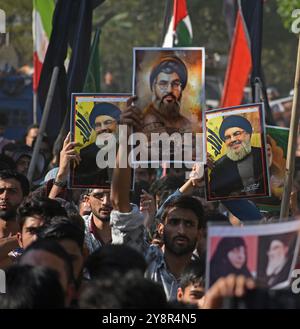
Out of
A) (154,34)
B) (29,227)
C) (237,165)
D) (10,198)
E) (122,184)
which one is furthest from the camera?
(154,34)

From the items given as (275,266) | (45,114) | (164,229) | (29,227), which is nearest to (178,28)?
(45,114)

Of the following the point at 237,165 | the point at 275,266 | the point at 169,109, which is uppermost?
the point at 169,109

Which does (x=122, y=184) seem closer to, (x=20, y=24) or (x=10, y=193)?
(x=10, y=193)

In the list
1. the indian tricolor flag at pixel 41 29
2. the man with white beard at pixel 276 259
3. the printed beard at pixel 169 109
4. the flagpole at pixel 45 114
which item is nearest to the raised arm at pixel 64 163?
the printed beard at pixel 169 109

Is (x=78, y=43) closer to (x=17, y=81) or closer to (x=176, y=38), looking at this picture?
(x=176, y=38)

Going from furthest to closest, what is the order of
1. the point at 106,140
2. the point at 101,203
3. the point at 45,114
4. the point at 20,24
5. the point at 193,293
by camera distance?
the point at 20,24 → the point at 45,114 → the point at 101,203 → the point at 106,140 → the point at 193,293

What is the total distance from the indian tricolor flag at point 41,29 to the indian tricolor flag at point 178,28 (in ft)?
3.72

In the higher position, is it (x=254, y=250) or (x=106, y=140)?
(x=106, y=140)

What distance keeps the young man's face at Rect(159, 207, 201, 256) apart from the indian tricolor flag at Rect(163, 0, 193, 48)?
15.8ft

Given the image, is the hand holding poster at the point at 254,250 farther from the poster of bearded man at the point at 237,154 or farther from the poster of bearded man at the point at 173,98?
the poster of bearded man at the point at 237,154

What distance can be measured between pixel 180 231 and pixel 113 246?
1.34 m

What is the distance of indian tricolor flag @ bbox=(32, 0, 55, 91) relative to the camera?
11.0 metres

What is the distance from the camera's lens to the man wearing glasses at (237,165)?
668 centimetres

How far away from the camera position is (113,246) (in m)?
4.82
